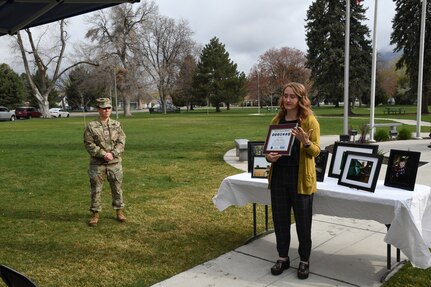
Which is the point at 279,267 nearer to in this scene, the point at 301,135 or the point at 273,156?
the point at 273,156

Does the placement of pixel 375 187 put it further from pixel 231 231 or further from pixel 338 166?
pixel 231 231

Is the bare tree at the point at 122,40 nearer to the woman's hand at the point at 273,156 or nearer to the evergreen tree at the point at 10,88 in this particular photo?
the evergreen tree at the point at 10,88

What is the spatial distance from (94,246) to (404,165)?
375 centimetres

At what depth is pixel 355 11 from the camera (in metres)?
46.1

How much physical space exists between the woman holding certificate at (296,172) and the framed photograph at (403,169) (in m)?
0.93

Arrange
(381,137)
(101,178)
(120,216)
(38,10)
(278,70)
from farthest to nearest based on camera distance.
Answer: (278,70) → (381,137) → (120,216) → (101,178) → (38,10)

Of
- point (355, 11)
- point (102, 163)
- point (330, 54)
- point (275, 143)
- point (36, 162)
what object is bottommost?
point (36, 162)

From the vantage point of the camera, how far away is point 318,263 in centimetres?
449

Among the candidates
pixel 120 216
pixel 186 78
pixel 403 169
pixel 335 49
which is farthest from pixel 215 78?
pixel 403 169

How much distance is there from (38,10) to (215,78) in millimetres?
71337

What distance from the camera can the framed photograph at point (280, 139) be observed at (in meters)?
3.76

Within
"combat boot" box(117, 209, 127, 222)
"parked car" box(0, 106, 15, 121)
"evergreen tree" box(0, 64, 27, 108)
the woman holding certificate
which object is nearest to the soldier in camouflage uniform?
"combat boot" box(117, 209, 127, 222)

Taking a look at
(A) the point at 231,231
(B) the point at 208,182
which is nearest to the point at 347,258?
(A) the point at 231,231

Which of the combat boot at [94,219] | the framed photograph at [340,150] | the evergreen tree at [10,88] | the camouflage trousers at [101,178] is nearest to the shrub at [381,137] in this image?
the framed photograph at [340,150]
